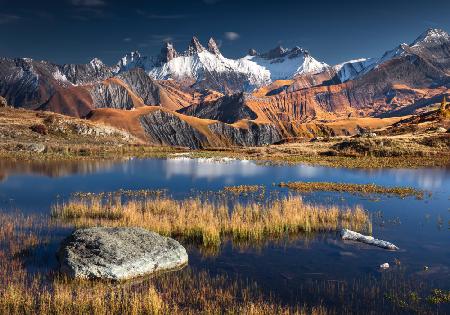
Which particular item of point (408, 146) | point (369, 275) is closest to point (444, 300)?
point (369, 275)

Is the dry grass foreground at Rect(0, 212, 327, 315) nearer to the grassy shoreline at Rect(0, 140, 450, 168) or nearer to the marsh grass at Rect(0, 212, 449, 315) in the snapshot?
the marsh grass at Rect(0, 212, 449, 315)

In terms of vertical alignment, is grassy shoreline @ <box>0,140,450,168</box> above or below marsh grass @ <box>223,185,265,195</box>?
above

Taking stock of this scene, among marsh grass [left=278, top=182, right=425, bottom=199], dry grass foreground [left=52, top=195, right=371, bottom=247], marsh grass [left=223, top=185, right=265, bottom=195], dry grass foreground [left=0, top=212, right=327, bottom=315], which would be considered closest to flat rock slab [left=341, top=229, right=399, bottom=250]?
dry grass foreground [left=52, top=195, right=371, bottom=247]

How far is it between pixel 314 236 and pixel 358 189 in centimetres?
2336

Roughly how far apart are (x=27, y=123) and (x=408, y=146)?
111m

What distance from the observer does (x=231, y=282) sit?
63.2 feet

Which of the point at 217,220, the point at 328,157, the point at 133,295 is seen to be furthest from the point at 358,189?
the point at 328,157

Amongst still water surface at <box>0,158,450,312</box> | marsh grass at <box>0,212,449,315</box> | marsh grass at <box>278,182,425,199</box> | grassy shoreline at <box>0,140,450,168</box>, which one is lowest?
marsh grass at <box>0,212,449,315</box>

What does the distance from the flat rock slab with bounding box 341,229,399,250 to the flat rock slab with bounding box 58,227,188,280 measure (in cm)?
1050

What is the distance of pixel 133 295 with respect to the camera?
16.9m

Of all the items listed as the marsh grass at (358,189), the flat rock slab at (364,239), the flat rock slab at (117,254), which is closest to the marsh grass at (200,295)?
the flat rock slab at (117,254)

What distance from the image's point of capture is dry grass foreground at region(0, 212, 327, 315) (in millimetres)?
15875

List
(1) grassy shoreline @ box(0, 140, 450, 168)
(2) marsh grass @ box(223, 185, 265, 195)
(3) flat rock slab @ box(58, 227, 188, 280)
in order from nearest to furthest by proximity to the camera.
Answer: (3) flat rock slab @ box(58, 227, 188, 280) < (2) marsh grass @ box(223, 185, 265, 195) < (1) grassy shoreline @ box(0, 140, 450, 168)

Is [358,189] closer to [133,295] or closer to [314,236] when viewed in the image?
[314,236]
